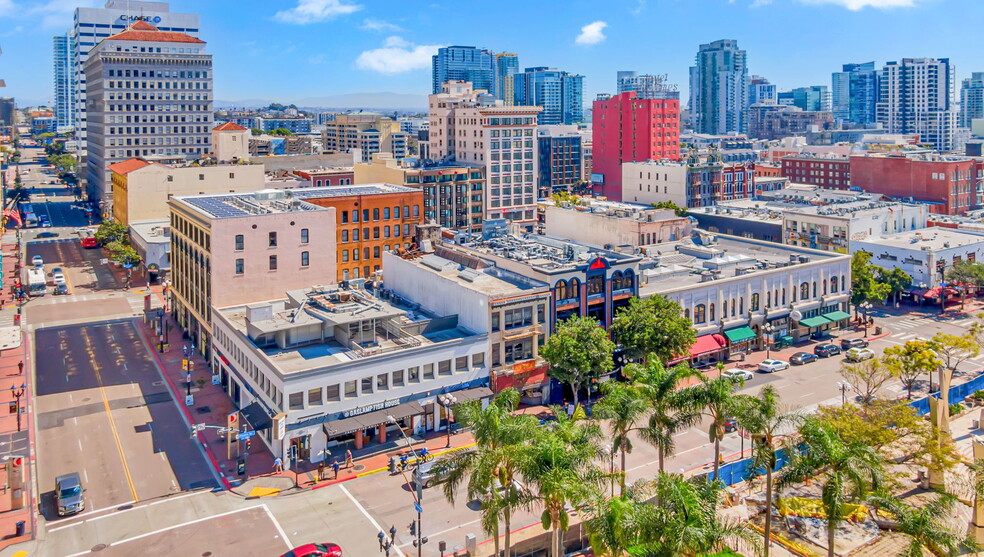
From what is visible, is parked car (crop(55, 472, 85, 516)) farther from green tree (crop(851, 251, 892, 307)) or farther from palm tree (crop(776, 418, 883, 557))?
green tree (crop(851, 251, 892, 307))

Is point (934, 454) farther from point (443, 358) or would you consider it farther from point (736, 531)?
point (443, 358)

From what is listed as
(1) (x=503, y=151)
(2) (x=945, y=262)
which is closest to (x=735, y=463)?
(2) (x=945, y=262)

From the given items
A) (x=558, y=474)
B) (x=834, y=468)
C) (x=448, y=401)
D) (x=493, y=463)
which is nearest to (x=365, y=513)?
(x=448, y=401)

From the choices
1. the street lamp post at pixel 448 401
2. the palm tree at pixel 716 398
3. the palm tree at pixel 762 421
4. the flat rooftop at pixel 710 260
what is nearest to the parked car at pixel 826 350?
the flat rooftop at pixel 710 260

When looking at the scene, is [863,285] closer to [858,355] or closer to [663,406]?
[858,355]

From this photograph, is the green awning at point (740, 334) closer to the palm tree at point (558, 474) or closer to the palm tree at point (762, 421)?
the palm tree at point (762, 421)
